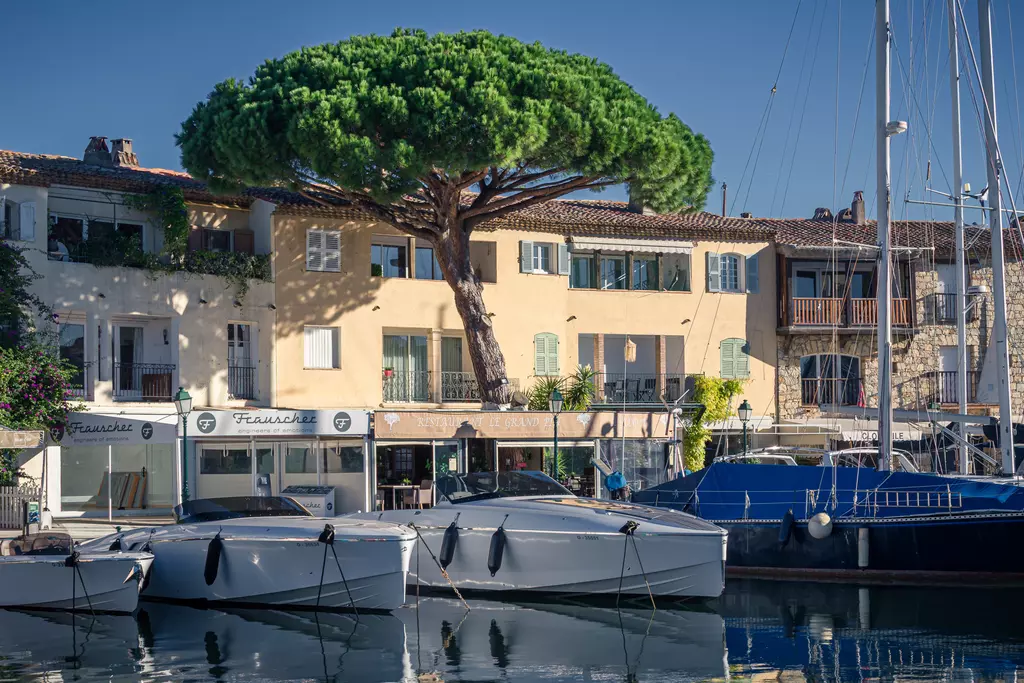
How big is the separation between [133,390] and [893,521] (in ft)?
63.1

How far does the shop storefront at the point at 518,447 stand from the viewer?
1264 inches

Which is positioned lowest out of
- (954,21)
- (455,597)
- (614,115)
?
(455,597)

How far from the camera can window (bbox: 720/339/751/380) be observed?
42406 mm

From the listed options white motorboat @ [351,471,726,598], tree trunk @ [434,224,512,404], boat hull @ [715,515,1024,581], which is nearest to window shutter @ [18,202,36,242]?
tree trunk @ [434,224,512,404]

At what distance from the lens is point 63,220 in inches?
1323

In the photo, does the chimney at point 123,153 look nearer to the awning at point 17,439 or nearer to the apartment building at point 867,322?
the awning at point 17,439

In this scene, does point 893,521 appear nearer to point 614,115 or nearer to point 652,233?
point 614,115

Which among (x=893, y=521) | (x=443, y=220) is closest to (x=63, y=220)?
(x=443, y=220)

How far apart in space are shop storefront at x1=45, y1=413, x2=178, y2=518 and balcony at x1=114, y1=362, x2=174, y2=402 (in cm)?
129

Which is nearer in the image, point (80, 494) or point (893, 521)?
point (893, 521)

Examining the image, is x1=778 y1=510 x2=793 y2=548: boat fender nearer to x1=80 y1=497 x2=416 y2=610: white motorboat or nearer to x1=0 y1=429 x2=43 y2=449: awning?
x1=80 y1=497 x2=416 y2=610: white motorboat

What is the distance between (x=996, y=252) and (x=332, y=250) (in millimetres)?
17518

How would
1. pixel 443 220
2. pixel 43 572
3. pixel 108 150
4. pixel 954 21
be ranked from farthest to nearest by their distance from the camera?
pixel 108 150
pixel 443 220
pixel 954 21
pixel 43 572

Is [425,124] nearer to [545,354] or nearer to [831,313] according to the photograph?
[545,354]
